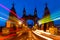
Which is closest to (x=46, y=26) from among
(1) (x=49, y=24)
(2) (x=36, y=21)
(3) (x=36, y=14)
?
(1) (x=49, y=24)

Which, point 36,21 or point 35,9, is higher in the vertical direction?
point 35,9

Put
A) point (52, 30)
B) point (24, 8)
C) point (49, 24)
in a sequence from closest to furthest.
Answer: point (52, 30) < point (49, 24) < point (24, 8)

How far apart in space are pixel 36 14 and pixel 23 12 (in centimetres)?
1315

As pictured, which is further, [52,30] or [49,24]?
[49,24]

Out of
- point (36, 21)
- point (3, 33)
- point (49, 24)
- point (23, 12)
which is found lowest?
point (3, 33)

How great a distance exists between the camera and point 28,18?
6176 inches

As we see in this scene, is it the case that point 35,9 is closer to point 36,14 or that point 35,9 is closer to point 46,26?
point 36,14

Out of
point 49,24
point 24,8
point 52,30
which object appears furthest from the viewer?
point 24,8

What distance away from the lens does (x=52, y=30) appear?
45.7 meters

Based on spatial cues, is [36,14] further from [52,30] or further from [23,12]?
[52,30]

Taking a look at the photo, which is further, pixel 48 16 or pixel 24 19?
pixel 24 19

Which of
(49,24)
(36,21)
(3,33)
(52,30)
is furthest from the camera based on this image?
(36,21)

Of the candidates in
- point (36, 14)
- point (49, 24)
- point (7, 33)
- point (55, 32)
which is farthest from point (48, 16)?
point (36, 14)

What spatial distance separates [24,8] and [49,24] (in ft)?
397
